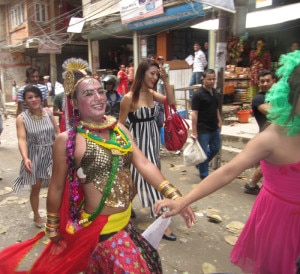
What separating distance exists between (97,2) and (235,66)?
941 cm

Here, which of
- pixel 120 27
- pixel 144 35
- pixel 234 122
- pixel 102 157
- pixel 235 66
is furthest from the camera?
pixel 120 27

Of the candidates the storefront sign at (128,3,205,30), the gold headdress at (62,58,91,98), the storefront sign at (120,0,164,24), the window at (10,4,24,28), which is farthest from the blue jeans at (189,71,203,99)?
the window at (10,4,24,28)

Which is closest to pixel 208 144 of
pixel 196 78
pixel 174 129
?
pixel 174 129

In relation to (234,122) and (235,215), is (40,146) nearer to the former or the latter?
(235,215)

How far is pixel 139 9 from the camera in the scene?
13.3 metres

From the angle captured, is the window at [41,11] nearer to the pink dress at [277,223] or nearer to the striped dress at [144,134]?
the striped dress at [144,134]

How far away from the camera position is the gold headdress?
2.19 m

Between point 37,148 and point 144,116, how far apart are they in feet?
4.79

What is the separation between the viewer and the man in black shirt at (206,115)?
17.6 feet

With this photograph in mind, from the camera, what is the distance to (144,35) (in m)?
14.6

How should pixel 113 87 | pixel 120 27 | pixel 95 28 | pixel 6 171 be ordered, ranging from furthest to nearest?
pixel 95 28 → pixel 120 27 → pixel 6 171 → pixel 113 87

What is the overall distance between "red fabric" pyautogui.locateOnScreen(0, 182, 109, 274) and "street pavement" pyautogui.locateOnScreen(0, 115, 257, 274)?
79cm

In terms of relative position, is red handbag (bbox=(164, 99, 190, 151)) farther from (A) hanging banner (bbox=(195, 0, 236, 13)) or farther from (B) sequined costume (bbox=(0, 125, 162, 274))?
(B) sequined costume (bbox=(0, 125, 162, 274))

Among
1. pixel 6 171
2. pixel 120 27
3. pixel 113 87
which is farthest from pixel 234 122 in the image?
pixel 120 27
